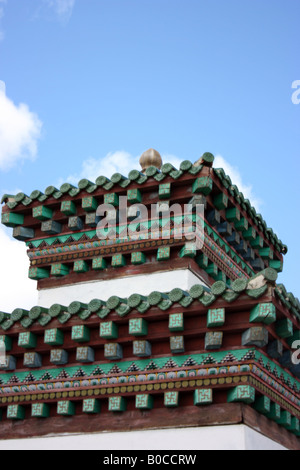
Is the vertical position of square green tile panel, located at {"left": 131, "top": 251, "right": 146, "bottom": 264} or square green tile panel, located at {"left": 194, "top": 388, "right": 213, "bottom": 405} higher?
square green tile panel, located at {"left": 131, "top": 251, "right": 146, "bottom": 264}

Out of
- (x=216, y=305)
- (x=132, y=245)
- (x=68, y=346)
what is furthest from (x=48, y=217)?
(x=216, y=305)

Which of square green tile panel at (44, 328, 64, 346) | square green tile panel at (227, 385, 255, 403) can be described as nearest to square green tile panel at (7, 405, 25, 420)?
square green tile panel at (44, 328, 64, 346)

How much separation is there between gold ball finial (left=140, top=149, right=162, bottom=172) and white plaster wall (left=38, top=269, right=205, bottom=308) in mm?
1886

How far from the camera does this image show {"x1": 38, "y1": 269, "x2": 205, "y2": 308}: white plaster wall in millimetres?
9344

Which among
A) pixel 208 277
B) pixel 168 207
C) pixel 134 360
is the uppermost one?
pixel 168 207

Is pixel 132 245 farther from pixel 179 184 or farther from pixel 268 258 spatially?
pixel 268 258

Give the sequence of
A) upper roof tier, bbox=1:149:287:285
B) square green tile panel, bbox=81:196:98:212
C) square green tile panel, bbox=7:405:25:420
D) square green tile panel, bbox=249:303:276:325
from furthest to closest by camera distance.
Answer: square green tile panel, bbox=81:196:98:212 < upper roof tier, bbox=1:149:287:285 < square green tile panel, bbox=7:405:25:420 < square green tile panel, bbox=249:303:276:325

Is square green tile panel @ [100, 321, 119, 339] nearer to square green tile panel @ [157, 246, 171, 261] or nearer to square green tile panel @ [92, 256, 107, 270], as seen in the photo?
square green tile panel @ [157, 246, 171, 261]

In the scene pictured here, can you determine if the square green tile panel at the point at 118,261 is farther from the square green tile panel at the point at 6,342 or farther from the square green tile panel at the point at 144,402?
the square green tile panel at the point at 144,402

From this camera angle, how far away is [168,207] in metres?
9.62

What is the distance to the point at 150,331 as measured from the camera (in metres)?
8.29

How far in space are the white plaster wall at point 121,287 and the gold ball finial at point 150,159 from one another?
1886 millimetres

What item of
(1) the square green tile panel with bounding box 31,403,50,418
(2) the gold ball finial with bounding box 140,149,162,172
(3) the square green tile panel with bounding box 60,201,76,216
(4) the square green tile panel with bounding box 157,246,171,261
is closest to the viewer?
(1) the square green tile panel with bounding box 31,403,50,418
